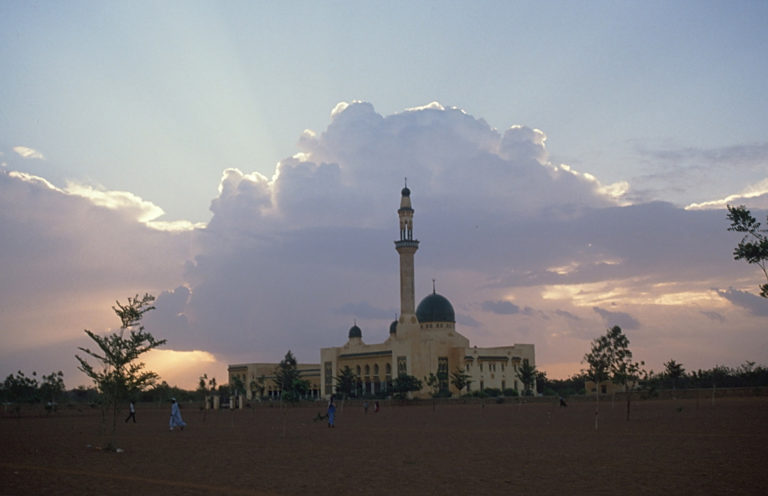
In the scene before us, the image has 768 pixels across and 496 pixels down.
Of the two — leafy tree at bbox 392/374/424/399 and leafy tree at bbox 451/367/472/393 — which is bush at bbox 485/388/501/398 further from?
leafy tree at bbox 392/374/424/399

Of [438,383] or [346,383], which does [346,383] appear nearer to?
[346,383]

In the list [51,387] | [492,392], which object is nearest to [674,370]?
[492,392]

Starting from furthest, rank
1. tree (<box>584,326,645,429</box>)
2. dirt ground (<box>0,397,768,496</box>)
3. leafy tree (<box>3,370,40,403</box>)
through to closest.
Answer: leafy tree (<box>3,370,40,403</box>) < tree (<box>584,326,645,429</box>) < dirt ground (<box>0,397,768,496</box>)

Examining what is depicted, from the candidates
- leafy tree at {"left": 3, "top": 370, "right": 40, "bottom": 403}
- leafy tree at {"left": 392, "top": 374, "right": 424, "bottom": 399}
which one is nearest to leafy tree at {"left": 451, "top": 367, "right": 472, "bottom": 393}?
leafy tree at {"left": 392, "top": 374, "right": 424, "bottom": 399}

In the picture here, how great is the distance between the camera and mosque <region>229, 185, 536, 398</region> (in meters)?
87.1

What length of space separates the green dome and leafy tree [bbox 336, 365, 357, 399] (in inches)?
441

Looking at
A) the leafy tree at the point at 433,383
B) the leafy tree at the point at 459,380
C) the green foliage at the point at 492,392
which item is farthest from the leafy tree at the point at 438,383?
the green foliage at the point at 492,392

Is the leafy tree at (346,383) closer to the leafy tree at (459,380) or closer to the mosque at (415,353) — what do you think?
the mosque at (415,353)

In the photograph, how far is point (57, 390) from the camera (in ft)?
245

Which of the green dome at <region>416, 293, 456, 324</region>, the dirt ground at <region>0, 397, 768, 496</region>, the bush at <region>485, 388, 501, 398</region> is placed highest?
the green dome at <region>416, 293, 456, 324</region>

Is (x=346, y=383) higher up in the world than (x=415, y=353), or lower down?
lower down

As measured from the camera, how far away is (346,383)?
87188 mm

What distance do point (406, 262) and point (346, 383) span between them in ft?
51.5

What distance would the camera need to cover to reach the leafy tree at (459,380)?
3162 inches
